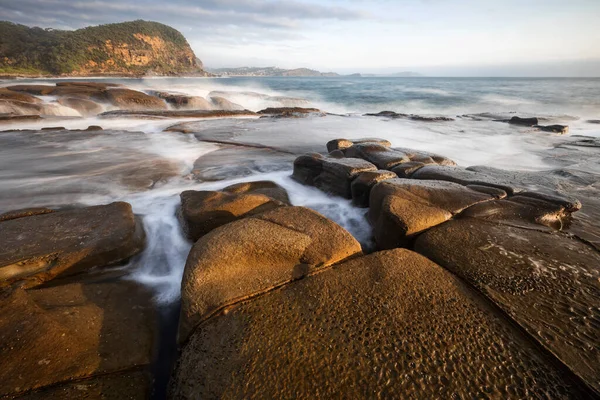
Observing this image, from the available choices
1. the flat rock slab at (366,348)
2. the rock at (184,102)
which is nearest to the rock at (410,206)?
the flat rock slab at (366,348)

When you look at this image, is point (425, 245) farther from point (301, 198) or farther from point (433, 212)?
point (301, 198)

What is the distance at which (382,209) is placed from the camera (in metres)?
3.03

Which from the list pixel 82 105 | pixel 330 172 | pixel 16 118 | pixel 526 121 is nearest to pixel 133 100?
pixel 82 105

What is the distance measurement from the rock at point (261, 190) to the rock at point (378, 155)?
1.89m

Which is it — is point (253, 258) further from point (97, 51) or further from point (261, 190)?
point (97, 51)

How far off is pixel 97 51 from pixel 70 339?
3483 inches

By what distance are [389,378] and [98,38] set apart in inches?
3689

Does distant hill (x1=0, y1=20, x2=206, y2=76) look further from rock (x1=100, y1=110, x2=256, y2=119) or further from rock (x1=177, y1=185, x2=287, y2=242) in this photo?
rock (x1=177, y1=185, x2=287, y2=242)

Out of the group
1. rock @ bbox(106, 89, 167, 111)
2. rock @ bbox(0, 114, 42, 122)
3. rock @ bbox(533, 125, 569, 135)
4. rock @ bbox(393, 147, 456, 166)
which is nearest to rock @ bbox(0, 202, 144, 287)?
rock @ bbox(393, 147, 456, 166)

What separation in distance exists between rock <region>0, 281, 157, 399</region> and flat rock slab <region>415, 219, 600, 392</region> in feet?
7.61

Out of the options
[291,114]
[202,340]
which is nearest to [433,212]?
[202,340]

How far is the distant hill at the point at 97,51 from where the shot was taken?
5347 cm

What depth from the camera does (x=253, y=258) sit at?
89.6 inches

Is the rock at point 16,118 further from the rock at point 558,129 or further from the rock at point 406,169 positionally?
the rock at point 558,129
